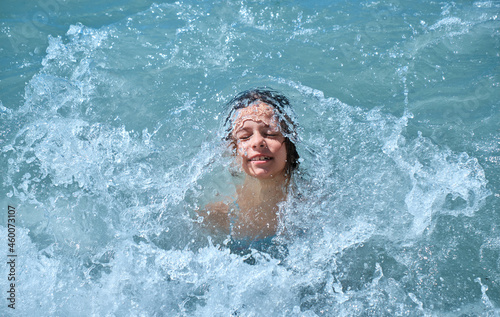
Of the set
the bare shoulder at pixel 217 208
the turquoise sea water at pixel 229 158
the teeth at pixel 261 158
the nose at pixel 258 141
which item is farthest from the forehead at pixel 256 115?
the bare shoulder at pixel 217 208

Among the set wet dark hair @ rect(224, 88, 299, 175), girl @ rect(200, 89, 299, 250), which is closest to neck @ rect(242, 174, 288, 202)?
girl @ rect(200, 89, 299, 250)

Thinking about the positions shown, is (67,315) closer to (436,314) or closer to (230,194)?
(230,194)

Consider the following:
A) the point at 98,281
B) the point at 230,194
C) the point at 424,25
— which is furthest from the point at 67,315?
the point at 424,25

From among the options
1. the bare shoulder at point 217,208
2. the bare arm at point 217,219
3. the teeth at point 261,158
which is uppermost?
the teeth at point 261,158

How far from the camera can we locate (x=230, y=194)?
3.54 m

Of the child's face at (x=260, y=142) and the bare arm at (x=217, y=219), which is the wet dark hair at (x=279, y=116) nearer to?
the child's face at (x=260, y=142)

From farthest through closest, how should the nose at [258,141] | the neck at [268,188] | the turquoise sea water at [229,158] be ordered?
the neck at [268,188]
the nose at [258,141]
the turquoise sea water at [229,158]

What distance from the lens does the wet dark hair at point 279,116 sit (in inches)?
133

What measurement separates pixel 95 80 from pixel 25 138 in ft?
2.68

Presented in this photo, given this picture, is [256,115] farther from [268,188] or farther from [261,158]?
[268,188]

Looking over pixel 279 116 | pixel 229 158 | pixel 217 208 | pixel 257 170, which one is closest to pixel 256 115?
pixel 279 116

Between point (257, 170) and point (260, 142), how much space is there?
19 cm

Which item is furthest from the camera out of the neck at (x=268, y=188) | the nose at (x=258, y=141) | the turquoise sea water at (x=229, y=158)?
the neck at (x=268, y=188)

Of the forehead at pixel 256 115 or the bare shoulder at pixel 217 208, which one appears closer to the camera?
the forehead at pixel 256 115
